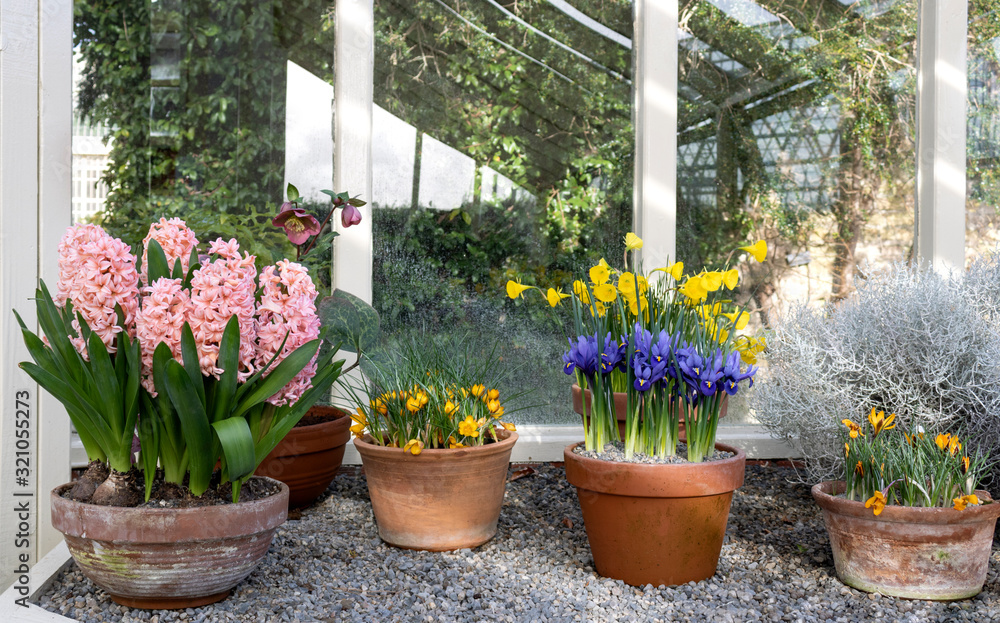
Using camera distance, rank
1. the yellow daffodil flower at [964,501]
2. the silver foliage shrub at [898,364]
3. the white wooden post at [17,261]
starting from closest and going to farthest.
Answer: the yellow daffodil flower at [964,501], the white wooden post at [17,261], the silver foliage shrub at [898,364]

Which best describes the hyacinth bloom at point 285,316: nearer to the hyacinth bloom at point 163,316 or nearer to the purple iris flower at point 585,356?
the hyacinth bloom at point 163,316

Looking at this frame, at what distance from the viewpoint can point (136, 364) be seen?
4.56 feet

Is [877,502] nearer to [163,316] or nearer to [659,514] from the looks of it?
[659,514]

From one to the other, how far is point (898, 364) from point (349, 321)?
5.16 ft

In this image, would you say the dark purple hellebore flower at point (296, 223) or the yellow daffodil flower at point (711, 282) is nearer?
the yellow daffodil flower at point (711, 282)

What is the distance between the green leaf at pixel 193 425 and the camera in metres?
1.34

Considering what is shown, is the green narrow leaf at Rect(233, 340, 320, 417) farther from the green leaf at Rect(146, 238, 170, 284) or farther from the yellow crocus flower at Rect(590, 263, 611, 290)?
the yellow crocus flower at Rect(590, 263, 611, 290)

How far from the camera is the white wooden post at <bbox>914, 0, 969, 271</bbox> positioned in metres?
2.73

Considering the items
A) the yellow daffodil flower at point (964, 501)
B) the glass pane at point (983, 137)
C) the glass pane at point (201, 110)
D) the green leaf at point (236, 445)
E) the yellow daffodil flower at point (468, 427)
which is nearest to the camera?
the green leaf at point (236, 445)

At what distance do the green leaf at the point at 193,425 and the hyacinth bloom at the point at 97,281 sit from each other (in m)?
0.21

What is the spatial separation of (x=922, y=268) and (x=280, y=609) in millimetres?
2571

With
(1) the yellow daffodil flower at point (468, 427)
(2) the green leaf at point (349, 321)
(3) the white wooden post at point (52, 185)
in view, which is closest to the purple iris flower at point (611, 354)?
(1) the yellow daffodil flower at point (468, 427)

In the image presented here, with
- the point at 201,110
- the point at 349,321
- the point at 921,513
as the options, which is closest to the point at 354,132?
the point at 201,110

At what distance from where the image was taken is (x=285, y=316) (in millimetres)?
1498
